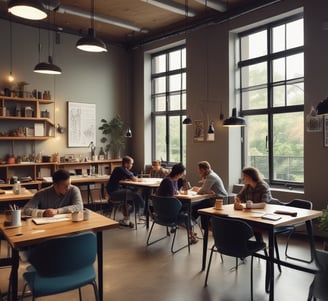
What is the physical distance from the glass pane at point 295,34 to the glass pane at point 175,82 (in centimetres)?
286

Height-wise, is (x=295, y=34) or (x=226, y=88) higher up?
(x=295, y=34)

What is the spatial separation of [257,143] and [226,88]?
1.25m

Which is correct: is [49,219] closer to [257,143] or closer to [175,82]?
[257,143]

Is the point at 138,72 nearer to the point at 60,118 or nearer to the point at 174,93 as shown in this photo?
the point at 174,93

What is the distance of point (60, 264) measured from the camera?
2357 mm

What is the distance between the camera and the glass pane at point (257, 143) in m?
6.32

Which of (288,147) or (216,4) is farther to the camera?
(216,4)

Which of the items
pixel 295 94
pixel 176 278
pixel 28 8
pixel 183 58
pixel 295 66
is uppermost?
pixel 183 58

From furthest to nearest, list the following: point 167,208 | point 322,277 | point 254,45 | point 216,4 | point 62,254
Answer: point 254,45 → point 216,4 → point 167,208 → point 62,254 → point 322,277

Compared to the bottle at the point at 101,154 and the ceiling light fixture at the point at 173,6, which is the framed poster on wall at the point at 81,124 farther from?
the ceiling light fixture at the point at 173,6

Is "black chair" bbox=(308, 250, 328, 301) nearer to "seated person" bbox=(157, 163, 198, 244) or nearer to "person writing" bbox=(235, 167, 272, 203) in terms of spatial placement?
"person writing" bbox=(235, 167, 272, 203)

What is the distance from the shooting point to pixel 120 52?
8.72 meters

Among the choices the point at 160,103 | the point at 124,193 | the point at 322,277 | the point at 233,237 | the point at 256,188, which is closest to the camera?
the point at 322,277

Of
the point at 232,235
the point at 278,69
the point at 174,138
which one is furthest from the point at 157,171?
the point at 232,235
